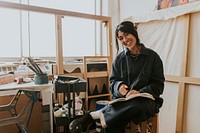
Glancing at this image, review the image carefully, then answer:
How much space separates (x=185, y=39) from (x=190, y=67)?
1.00 ft

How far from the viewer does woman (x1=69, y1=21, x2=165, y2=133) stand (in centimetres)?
136

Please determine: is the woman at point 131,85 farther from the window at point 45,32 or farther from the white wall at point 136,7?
the window at point 45,32

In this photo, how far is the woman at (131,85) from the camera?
1.36 m

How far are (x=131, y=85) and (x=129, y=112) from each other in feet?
0.92

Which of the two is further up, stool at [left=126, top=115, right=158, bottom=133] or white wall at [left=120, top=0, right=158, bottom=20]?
white wall at [left=120, top=0, right=158, bottom=20]

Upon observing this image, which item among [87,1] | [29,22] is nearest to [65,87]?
[29,22]

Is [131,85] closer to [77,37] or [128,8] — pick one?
[128,8]

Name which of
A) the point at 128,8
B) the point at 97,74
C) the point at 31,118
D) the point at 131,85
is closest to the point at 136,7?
the point at 128,8

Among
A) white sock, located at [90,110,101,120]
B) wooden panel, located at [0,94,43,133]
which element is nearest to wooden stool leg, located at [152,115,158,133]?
white sock, located at [90,110,101,120]

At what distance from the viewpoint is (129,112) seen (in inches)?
52.9

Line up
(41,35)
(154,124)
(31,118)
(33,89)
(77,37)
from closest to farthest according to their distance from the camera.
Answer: (154,124) → (33,89) → (31,118) → (41,35) → (77,37)

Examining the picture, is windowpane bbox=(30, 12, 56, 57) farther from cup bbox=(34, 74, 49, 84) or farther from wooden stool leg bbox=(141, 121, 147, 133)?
wooden stool leg bbox=(141, 121, 147, 133)

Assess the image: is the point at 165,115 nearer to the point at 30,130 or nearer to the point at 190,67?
the point at 190,67

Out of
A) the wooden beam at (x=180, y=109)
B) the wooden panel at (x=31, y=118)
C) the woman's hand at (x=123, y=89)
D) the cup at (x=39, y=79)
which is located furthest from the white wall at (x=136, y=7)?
the wooden panel at (x=31, y=118)
